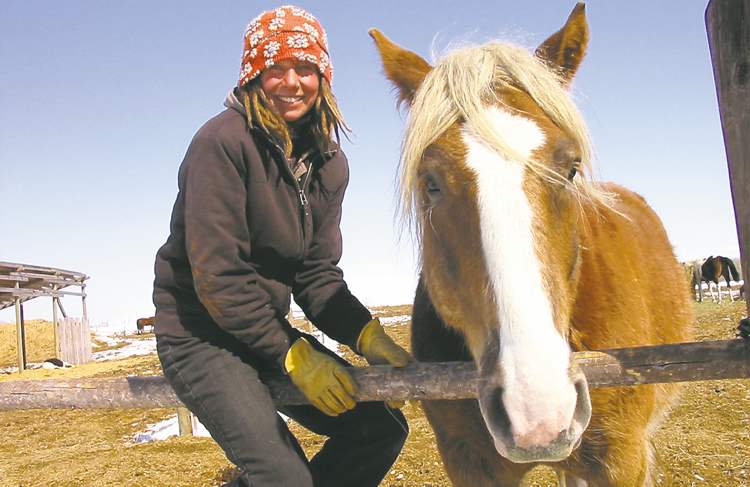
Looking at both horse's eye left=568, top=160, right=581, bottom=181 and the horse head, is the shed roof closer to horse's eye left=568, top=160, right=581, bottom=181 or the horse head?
the horse head

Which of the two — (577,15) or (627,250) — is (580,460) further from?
(577,15)

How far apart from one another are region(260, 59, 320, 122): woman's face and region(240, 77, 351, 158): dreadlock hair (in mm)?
38

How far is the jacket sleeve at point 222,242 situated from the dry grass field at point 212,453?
85.4 inches

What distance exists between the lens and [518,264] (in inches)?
67.5

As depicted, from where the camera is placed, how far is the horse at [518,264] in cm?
159

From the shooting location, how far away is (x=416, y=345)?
2.97 meters

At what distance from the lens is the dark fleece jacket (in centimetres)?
214

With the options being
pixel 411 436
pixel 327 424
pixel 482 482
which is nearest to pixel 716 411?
pixel 411 436

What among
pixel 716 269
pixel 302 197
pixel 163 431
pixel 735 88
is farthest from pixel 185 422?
pixel 716 269

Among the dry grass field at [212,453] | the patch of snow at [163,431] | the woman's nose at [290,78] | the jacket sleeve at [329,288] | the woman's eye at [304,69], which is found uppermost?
the woman's eye at [304,69]

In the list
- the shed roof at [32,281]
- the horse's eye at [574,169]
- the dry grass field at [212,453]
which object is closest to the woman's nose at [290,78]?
the horse's eye at [574,169]

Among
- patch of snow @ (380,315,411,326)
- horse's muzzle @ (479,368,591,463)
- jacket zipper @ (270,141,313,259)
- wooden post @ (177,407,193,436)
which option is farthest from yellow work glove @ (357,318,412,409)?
patch of snow @ (380,315,411,326)

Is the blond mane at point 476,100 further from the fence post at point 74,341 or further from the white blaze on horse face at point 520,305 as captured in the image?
the fence post at point 74,341

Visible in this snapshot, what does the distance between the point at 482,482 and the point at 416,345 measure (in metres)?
0.74
